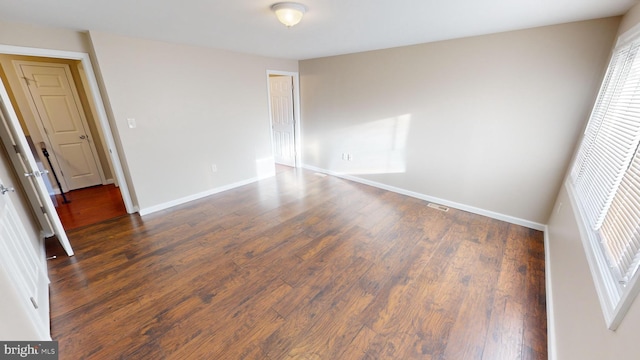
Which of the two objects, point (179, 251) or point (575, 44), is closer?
point (575, 44)

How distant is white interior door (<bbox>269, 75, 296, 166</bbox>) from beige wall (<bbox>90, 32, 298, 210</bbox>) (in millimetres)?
542

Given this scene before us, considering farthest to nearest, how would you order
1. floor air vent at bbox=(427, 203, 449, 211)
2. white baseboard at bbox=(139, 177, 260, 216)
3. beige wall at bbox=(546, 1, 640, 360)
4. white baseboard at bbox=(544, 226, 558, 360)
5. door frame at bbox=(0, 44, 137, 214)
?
floor air vent at bbox=(427, 203, 449, 211)
white baseboard at bbox=(139, 177, 260, 216)
door frame at bbox=(0, 44, 137, 214)
white baseboard at bbox=(544, 226, 558, 360)
beige wall at bbox=(546, 1, 640, 360)

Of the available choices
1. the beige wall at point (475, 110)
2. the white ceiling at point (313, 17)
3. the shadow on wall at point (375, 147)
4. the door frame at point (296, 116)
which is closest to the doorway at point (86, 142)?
the white ceiling at point (313, 17)

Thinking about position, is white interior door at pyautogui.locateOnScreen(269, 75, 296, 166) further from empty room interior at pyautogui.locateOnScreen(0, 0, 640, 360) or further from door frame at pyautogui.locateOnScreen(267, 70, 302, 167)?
empty room interior at pyautogui.locateOnScreen(0, 0, 640, 360)

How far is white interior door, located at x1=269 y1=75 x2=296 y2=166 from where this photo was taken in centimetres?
499

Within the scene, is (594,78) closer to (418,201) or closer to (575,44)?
(575,44)

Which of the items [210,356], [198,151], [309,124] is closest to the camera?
[210,356]

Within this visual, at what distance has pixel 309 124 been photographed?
16.3ft

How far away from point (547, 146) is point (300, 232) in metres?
2.94

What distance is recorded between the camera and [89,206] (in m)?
3.49

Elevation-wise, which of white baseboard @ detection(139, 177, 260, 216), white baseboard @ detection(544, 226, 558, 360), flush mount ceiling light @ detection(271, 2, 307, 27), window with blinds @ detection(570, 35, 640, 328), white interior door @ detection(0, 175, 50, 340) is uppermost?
Answer: flush mount ceiling light @ detection(271, 2, 307, 27)

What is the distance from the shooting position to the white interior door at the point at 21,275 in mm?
1296

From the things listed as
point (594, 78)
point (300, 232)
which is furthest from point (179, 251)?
point (594, 78)

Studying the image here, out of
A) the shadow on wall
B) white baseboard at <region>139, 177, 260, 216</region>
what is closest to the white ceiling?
the shadow on wall
